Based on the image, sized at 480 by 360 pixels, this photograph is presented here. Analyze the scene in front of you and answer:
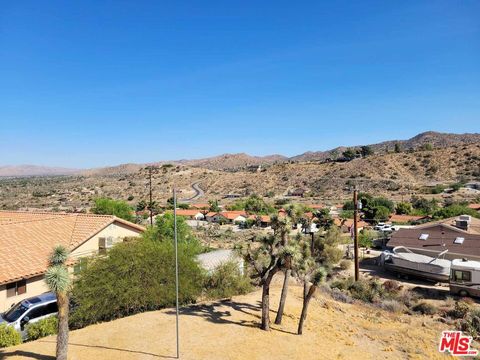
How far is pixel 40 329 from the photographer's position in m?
17.1

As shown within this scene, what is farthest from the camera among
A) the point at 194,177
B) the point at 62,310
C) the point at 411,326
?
the point at 194,177

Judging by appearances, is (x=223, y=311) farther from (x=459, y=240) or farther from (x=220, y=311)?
(x=459, y=240)

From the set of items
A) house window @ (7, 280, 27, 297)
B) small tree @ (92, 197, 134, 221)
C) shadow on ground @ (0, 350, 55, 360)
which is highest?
small tree @ (92, 197, 134, 221)

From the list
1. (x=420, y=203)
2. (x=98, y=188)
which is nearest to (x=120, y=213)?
(x=420, y=203)

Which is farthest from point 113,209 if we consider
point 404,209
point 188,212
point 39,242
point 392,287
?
point 404,209

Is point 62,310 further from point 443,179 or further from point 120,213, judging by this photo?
point 443,179

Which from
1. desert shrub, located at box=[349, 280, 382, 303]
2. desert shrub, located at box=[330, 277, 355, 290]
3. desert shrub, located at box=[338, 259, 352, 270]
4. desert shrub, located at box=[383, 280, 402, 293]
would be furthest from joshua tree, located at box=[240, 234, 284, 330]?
desert shrub, located at box=[338, 259, 352, 270]

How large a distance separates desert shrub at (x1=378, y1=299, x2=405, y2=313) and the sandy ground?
1646mm

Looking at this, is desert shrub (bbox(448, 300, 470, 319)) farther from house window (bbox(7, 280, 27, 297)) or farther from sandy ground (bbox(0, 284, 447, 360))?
house window (bbox(7, 280, 27, 297))

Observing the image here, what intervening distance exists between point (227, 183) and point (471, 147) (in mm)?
75285

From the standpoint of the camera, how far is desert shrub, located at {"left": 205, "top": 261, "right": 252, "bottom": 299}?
72.4 feet

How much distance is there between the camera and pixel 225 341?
15516 mm

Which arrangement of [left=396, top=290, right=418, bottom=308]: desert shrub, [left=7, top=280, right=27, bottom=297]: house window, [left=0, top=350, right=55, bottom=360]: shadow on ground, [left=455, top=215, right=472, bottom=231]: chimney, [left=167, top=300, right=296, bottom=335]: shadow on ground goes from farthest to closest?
[left=455, top=215, right=472, bottom=231]: chimney → [left=396, top=290, right=418, bottom=308]: desert shrub → [left=7, top=280, right=27, bottom=297]: house window → [left=167, top=300, right=296, bottom=335]: shadow on ground → [left=0, top=350, right=55, bottom=360]: shadow on ground

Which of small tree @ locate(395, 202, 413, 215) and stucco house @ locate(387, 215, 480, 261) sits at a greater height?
stucco house @ locate(387, 215, 480, 261)
